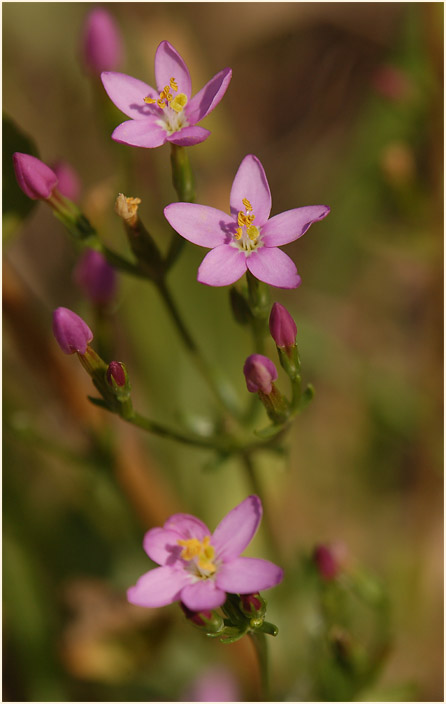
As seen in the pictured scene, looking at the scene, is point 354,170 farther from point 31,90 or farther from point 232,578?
point 232,578

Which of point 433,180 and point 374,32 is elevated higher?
point 374,32

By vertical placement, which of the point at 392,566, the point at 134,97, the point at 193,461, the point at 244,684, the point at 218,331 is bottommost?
the point at 244,684

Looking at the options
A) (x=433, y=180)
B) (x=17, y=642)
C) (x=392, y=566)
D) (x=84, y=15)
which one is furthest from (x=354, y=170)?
(x=17, y=642)

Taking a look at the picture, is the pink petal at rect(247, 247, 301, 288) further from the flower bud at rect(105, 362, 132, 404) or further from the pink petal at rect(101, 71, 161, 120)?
the pink petal at rect(101, 71, 161, 120)

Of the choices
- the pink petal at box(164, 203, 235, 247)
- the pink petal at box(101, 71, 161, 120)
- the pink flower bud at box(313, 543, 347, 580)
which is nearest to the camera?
the pink petal at box(164, 203, 235, 247)

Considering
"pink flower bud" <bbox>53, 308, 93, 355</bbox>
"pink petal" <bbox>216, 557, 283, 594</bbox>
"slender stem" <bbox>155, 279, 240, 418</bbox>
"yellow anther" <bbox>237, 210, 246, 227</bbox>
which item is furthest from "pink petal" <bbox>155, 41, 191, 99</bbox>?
"pink petal" <bbox>216, 557, 283, 594</bbox>

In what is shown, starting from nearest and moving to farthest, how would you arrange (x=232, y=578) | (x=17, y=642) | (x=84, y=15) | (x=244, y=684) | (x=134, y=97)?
1. (x=232, y=578)
2. (x=134, y=97)
3. (x=244, y=684)
4. (x=17, y=642)
5. (x=84, y=15)
